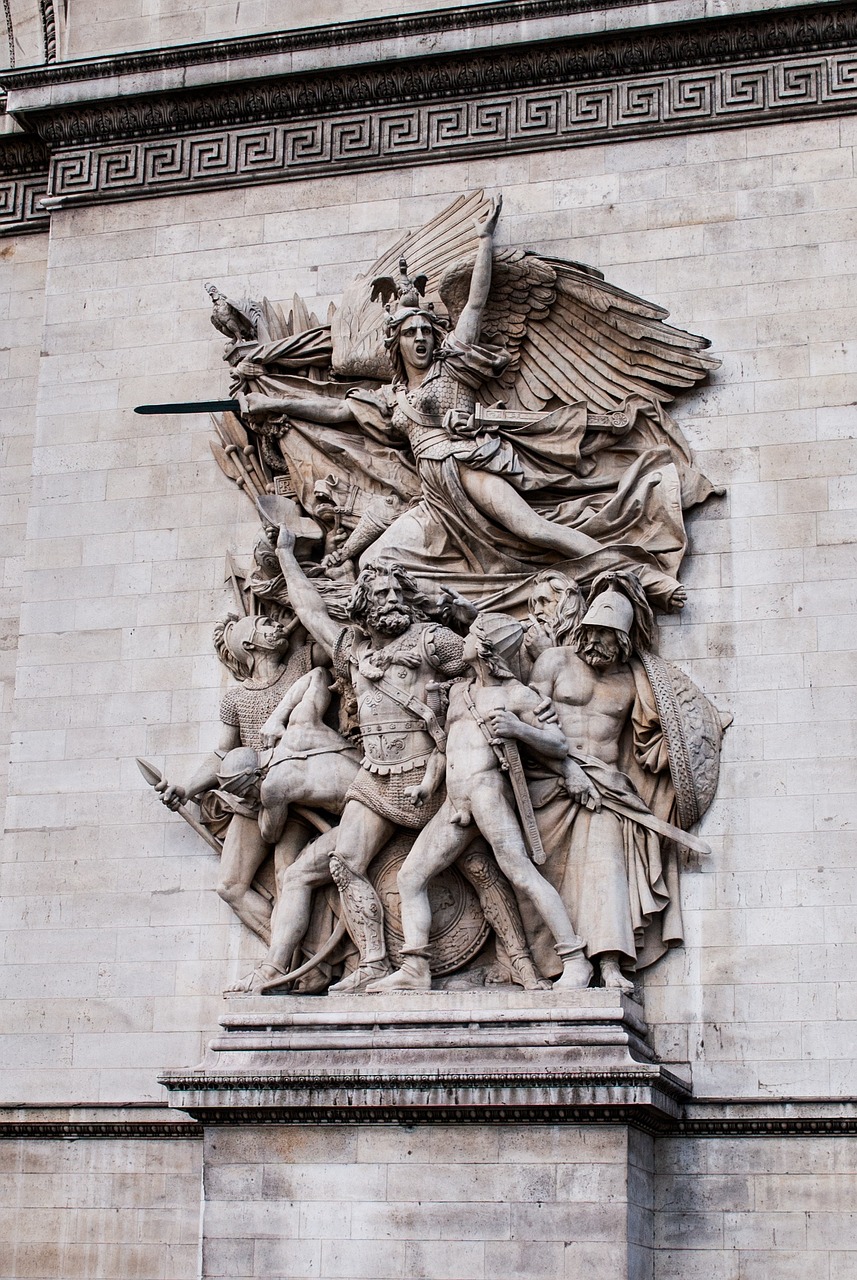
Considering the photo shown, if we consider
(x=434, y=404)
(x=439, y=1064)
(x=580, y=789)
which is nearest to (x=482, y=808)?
(x=580, y=789)

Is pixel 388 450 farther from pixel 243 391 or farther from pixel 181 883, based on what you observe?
pixel 181 883

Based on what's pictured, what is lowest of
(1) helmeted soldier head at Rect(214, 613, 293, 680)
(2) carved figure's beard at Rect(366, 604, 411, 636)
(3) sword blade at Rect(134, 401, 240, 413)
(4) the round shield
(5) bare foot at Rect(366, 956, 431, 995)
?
(5) bare foot at Rect(366, 956, 431, 995)

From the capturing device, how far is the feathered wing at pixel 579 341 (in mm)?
13359

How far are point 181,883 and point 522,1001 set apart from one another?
9.10ft

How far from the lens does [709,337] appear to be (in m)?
13.5

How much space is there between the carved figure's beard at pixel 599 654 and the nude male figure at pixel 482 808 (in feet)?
1.46

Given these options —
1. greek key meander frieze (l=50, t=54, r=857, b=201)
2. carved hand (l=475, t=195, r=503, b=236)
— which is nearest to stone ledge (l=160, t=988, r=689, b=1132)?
carved hand (l=475, t=195, r=503, b=236)

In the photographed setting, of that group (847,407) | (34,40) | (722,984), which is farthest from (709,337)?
(34,40)

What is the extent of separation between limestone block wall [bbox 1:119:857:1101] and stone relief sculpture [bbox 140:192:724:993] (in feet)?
1.06

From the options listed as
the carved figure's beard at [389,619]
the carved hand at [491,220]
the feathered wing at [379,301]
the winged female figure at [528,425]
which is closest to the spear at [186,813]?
the carved figure's beard at [389,619]

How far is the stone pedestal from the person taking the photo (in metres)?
11.3

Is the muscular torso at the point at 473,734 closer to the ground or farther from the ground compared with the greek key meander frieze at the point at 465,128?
closer to the ground

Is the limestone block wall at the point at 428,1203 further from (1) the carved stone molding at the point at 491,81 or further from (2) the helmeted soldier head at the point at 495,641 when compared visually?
(1) the carved stone molding at the point at 491,81

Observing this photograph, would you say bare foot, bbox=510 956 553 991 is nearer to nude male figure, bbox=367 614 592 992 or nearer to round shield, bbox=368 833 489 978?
nude male figure, bbox=367 614 592 992
